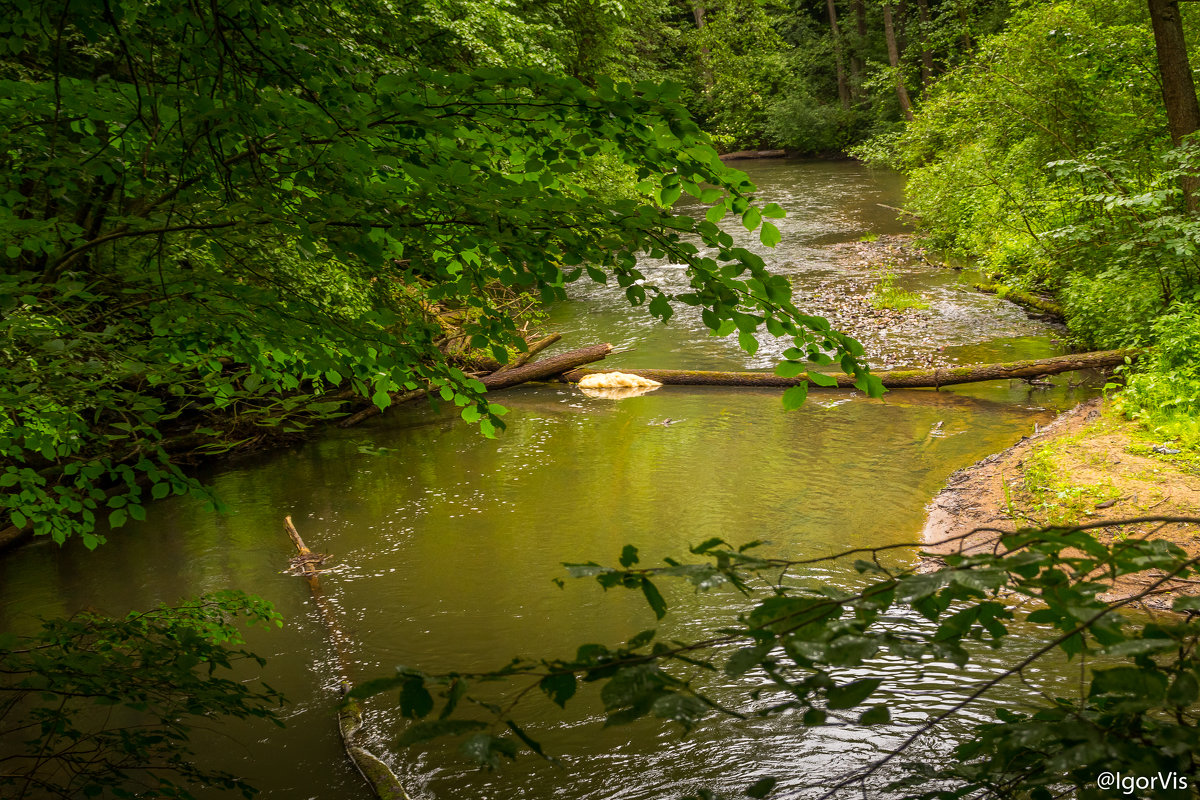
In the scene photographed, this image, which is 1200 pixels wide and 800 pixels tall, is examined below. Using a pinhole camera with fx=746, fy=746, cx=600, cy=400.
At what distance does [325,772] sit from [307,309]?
305 centimetres

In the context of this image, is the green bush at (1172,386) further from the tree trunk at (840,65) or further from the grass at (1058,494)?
the tree trunk at (840,65)

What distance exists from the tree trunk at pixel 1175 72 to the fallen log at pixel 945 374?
215 cm

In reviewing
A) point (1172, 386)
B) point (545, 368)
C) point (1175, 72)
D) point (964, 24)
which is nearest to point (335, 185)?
point (1172, 386)

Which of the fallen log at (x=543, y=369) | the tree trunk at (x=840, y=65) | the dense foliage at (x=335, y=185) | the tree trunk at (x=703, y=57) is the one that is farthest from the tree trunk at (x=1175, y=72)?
the tree trunk at (x=840, y=65)

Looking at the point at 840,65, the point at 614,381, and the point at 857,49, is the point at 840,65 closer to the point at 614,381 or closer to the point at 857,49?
the point at 857,49

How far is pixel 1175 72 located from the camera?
8.47 metres

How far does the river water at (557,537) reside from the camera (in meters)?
4.40

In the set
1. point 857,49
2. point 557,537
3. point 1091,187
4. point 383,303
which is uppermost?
point 857,49

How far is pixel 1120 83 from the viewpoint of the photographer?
10352 mm

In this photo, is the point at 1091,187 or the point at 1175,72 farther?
the point at 1091,187

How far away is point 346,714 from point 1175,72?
419 inches

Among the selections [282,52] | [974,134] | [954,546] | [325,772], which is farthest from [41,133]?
[974,134]

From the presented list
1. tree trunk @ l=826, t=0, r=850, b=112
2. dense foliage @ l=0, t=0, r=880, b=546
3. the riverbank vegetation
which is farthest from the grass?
tree trunk @ l=826, t=0, r=850, b=112

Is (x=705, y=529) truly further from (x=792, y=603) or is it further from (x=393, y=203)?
(x=792, y=603)
